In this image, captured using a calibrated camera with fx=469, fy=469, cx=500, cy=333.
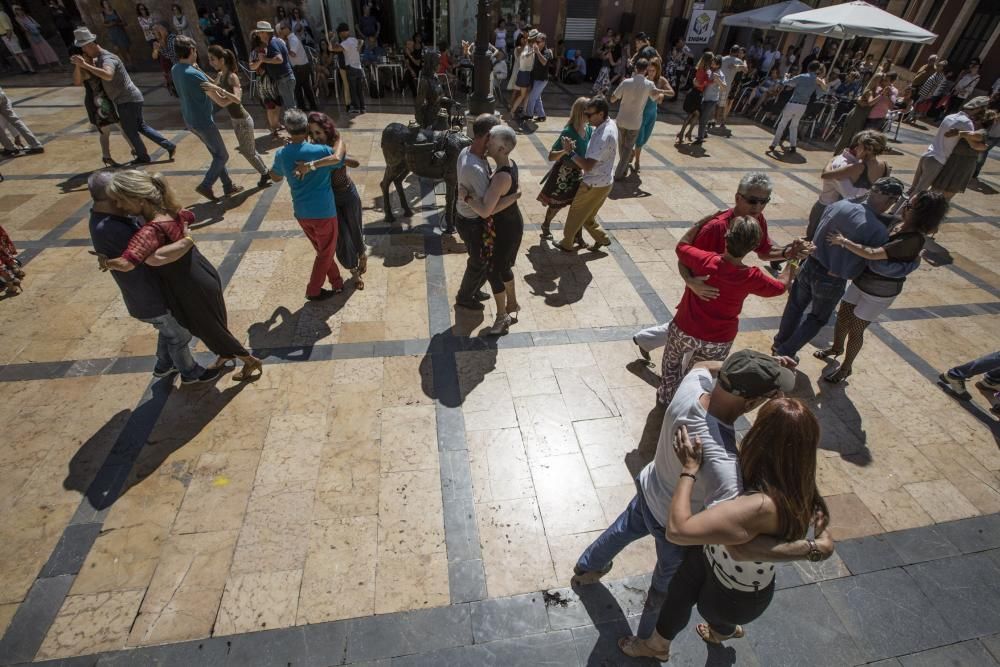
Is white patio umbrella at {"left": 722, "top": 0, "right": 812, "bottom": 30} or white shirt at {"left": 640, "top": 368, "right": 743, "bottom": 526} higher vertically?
white patio umbrella at {"left": 722, "top": 0, "right": 812, "bottom": 30}

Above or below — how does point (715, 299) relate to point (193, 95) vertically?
below

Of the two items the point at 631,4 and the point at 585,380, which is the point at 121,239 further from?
the point at 631,4

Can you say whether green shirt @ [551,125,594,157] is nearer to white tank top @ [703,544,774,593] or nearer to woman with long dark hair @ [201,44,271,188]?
white tank top @ [703,544,774,593]

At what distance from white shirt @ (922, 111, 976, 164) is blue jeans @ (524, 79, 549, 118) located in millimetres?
7359

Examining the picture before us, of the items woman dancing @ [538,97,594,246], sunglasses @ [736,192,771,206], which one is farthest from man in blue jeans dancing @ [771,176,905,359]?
woman dancing @ [538,97,594,246]

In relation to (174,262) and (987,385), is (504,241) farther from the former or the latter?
(987,385)

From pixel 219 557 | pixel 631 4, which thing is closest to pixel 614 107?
pixel 631 4

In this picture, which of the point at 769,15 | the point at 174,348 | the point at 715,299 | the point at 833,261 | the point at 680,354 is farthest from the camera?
the point at 769,15

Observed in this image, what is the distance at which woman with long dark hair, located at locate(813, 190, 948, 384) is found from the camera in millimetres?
3518

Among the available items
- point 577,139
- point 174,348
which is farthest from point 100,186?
point 577,139

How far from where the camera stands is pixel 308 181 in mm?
4262

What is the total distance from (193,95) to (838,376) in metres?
8.29

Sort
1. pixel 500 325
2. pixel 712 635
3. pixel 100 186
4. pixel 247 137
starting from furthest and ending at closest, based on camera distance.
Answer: pixel 247 137 → pixel 500 325 → pixel 100 186 → pixel 712 635

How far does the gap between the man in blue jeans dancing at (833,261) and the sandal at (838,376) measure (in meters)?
0.47
